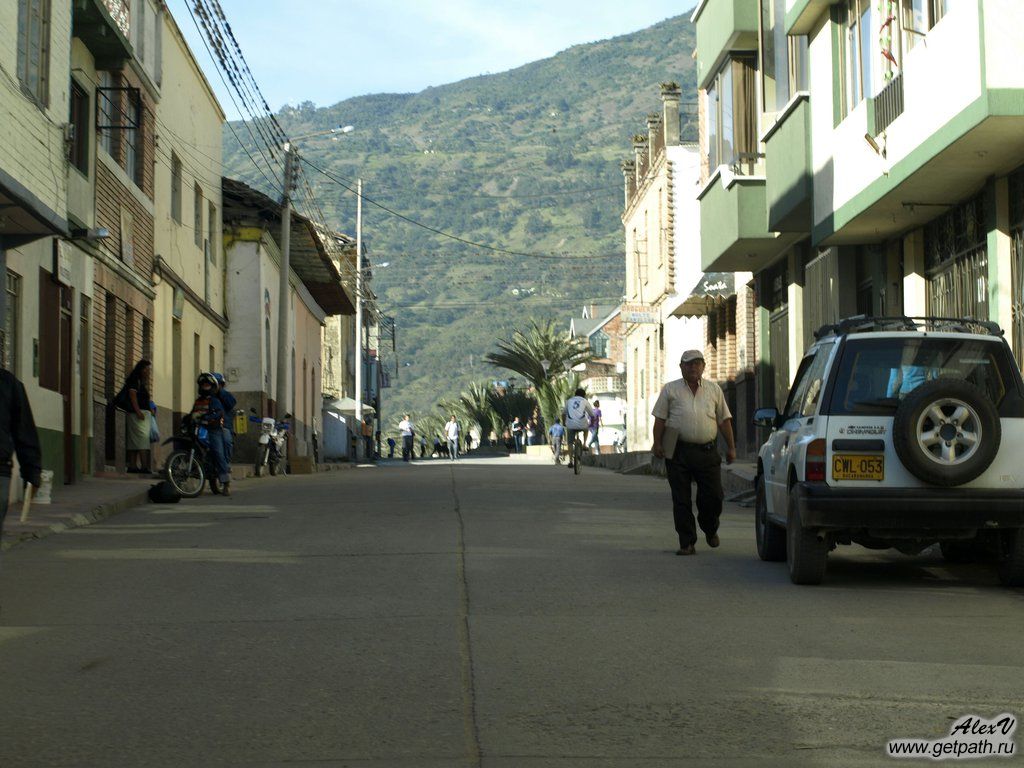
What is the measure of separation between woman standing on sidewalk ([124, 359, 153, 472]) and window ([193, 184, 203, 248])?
1153cm

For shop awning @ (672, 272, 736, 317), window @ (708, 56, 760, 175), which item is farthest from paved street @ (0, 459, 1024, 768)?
shop awning @ (672, 272, 736, 317)

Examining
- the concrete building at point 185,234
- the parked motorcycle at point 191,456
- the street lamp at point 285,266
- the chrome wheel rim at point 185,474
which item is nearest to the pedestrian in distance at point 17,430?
the chrome wheel rim at point 185,474

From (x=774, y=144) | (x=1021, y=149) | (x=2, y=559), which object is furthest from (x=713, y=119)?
(x=2, y=559)

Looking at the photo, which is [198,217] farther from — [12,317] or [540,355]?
[540,355]

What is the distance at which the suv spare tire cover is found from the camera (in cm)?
1052

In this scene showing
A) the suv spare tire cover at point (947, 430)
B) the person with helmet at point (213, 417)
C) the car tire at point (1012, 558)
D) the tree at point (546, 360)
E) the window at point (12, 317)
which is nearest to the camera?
the suv spare tire cover at point (947, 430)

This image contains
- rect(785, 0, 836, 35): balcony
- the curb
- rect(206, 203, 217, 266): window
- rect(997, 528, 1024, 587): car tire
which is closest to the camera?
rect(997, 528, 1024, 587): car tire

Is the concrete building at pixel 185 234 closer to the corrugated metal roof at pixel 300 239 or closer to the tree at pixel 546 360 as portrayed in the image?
the corrugated metal roof at pixel 300 239

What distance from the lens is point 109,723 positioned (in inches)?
261

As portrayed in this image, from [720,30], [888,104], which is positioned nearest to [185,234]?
[720,30]

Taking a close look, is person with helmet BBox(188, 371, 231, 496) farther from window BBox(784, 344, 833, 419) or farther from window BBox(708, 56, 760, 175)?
window BBox(784, 344, 833, 419)

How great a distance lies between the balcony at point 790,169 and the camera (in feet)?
73.7

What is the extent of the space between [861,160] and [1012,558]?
375 inches
